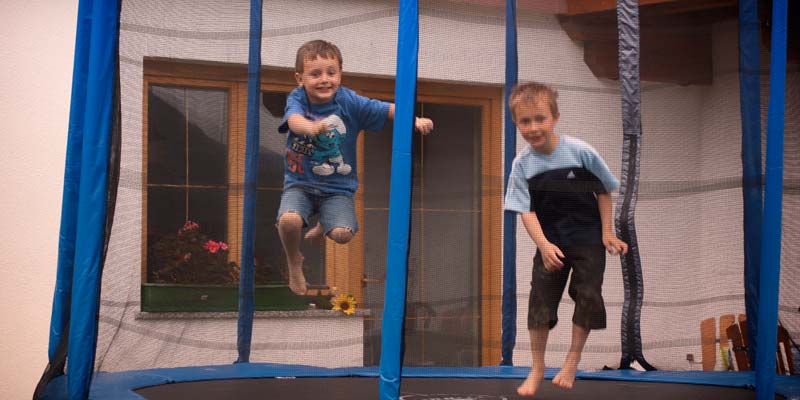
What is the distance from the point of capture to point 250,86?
3.04m

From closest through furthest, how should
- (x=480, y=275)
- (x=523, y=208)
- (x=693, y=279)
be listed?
(x=523, y=208) < (x=693, y=279) < (x=480, y=275)

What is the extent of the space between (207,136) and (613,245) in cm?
132

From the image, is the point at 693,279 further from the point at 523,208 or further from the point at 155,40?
the point at 155,40

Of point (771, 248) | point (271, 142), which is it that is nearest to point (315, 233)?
point (271, 142)

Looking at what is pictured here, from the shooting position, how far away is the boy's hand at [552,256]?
2.46 m

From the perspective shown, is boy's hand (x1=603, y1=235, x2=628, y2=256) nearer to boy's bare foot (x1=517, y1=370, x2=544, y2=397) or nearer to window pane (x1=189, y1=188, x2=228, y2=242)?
boy's bare foot (x1=517, y1=370, x2=544, y2=397)

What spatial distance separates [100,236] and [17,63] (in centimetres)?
199

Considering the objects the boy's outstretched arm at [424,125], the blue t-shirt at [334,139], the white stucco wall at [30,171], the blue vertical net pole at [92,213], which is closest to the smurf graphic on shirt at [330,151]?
the blue t-shirt at [334,139]

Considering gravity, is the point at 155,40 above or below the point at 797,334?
above

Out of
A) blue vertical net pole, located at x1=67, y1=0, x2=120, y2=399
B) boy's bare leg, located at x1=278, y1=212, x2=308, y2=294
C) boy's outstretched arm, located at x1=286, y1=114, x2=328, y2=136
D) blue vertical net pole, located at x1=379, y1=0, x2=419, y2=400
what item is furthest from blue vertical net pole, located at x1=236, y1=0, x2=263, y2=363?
blue vertical net pole, located at x1=379, y1=0, x2=419, y2=400

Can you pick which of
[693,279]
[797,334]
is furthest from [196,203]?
[797,334]

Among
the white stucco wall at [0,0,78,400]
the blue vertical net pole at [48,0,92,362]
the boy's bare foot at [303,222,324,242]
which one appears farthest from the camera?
the white stucco wall at [0,0,78,400]

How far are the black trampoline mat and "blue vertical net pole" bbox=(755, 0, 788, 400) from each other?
34 centimetres

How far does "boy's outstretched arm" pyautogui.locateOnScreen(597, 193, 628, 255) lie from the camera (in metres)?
2.49
